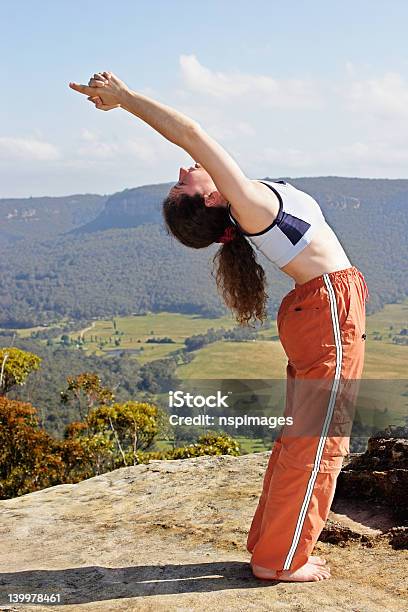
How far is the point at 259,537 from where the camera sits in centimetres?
348

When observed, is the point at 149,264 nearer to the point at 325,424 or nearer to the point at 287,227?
the point at 325,424

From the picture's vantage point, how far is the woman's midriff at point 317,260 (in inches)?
120

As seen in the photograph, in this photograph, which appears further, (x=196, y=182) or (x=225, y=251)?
(x=225, y=251)

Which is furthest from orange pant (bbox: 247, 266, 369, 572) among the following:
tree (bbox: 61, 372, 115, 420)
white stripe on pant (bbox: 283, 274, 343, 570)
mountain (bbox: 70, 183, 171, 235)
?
mountain (bbox: 70, 183, 171, 235)

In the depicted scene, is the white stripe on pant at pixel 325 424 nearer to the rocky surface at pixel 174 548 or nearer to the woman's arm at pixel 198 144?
the rocky surface at pixel 174 548

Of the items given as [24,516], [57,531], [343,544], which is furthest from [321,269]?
[24,516]

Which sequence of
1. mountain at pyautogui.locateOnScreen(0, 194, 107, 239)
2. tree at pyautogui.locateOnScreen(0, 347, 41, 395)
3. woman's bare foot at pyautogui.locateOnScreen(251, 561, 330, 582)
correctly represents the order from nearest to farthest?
woman's bare foot at pyautogui.locateOnScreen(251, 561, 330, 582) → tree at pyautogui.locateOnScreen(0, 347, 41, 395) → mountain at pyautogui.locateOnScreen(0, 194, 107, 239)

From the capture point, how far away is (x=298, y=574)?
133 inches

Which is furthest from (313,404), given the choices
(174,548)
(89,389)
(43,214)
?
(43,214)

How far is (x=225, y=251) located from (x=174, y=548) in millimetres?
1710

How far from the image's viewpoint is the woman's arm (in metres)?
2.77

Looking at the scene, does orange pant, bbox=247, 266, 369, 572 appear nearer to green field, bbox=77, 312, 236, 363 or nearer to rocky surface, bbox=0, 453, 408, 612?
rocky surface, bbox=0, 453, 408, 612

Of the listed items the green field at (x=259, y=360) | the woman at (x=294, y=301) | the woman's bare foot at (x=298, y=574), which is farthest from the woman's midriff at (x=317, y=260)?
the green field at (x=259, y=360)

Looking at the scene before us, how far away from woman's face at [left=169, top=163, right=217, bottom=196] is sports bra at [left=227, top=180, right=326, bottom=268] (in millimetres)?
118
